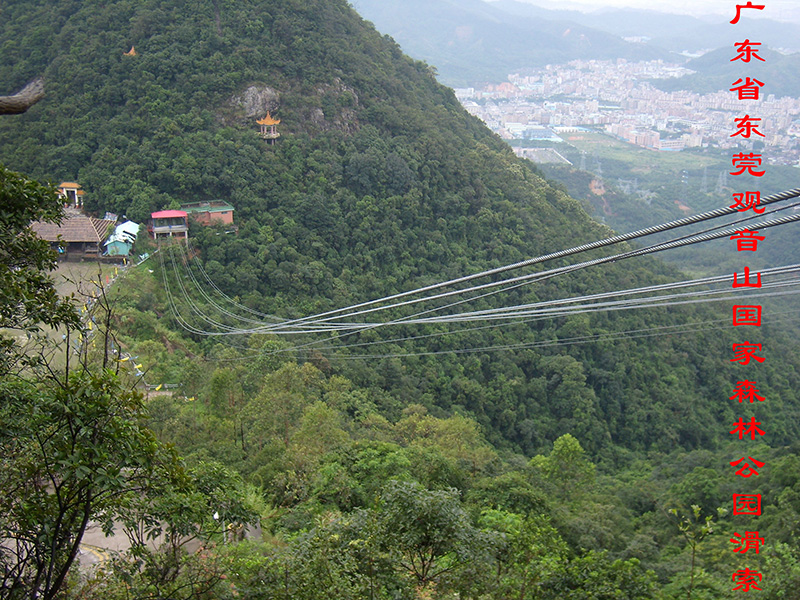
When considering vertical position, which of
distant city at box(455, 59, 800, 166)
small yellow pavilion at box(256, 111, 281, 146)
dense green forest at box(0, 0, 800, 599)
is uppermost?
distant city at box(455, 59, 800, 166)

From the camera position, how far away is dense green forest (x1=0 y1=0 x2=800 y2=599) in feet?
14.9

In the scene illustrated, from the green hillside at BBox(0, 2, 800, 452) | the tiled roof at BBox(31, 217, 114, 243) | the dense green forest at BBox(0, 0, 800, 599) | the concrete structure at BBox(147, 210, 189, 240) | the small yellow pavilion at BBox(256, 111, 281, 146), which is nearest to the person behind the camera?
the dense green forest at BBox(0, 0, 800, 599)

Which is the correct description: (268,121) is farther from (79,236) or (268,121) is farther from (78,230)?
(79,236)

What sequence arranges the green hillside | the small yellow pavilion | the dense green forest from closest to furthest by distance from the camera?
the dense green forest < the green hillside < the small yellow pavilion

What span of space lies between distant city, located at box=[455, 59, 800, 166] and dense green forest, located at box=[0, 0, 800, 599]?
168 ft

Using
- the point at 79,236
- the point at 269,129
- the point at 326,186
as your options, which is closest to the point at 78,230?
the point at 79,236

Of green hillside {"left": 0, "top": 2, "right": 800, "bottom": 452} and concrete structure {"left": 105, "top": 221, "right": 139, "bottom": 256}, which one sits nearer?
concrete structure {"left": 105, "top": 221, "right": 139, "bottom": 256}

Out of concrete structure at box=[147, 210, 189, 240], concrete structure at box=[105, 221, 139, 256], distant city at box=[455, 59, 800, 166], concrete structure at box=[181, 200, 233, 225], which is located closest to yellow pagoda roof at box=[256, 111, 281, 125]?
concrete structure at box=[181, 200, 233, 225]

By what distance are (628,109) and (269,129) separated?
88.8 meters

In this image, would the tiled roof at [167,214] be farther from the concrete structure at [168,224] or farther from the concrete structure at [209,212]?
the concrete structure at [209,212]

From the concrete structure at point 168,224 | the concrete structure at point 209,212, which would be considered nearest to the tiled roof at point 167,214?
the concrete structure at point 168,224

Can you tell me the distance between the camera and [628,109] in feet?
308

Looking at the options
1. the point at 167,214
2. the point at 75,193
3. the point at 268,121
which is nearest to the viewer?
the point at 167,214

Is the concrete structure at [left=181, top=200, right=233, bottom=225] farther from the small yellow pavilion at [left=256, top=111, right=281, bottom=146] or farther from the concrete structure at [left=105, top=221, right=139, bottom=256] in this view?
the small yellow pavilion at [left=256, top=111, right=281, bottom=146]
